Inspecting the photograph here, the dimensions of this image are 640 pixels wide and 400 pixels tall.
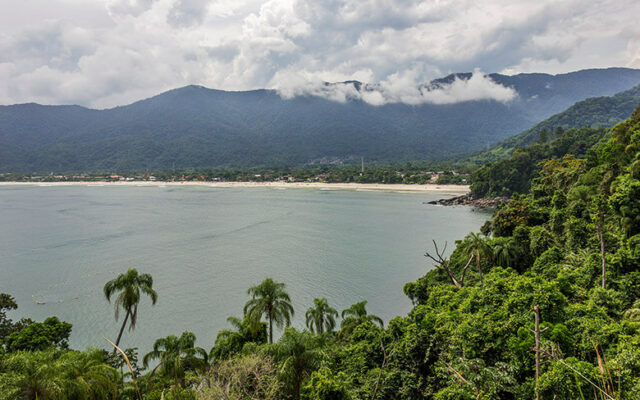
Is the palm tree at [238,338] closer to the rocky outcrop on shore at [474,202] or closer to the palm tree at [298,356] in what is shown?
the palm tree at [298,356]

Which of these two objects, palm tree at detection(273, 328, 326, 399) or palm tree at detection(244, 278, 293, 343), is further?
palm tree at detection(244, 278, 293, 343)

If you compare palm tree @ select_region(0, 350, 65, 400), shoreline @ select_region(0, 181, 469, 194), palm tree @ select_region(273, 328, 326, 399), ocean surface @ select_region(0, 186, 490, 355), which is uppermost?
shoreline @ select_region(0, 181, 469, 194)

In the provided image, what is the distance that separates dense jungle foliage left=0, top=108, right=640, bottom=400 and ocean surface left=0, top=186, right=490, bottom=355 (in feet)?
22.1

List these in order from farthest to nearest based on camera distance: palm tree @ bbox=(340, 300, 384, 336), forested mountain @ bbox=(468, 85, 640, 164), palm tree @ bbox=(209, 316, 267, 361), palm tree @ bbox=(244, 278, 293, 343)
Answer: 1. forested mountain @ bbox=(468, 85, 640, 164)
2. palm tree @ bbox=(340, 300, 384, 336)
3. palm tree @ bbox=(244, 278, 293, 343)
4. palm tree @ bbox=(209, 316, 267, 361)

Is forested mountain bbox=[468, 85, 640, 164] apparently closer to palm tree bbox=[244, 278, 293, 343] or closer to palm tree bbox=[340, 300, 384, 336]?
palm tree bbox=[340, 300, 384, 336]

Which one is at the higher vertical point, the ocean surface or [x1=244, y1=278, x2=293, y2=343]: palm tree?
[x1=244, y1=278, x2=293, y2=343]: palm tree

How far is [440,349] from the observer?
1160cm

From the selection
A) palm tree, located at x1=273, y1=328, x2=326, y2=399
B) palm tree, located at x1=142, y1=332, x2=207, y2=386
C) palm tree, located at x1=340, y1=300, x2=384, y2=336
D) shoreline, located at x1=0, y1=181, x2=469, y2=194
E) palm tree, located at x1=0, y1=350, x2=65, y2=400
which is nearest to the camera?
palm tree, located at x1=0, y1=350, x2=65, y2=400

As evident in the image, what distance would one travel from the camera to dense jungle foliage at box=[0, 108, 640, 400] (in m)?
8.55

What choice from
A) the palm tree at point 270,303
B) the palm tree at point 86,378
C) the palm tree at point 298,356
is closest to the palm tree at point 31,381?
the palm tree at point 86,378

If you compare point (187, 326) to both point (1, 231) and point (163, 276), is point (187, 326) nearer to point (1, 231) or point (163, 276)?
point (163, 276)

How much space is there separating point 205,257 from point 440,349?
101 feet

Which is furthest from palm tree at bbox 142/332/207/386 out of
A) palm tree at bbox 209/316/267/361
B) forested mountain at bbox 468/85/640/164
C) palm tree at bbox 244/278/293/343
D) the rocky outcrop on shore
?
forested mountain at bbox 468/85/640/164

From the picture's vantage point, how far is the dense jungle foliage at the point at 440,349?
336 inches
